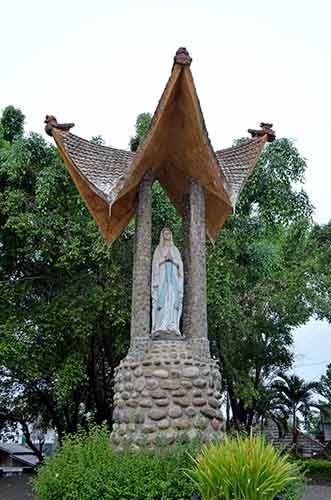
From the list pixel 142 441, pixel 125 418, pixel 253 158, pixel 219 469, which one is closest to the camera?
pixel 219 469

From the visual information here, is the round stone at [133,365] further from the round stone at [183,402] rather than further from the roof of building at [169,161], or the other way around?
the roof of building at [169,161]

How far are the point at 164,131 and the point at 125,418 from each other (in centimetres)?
394

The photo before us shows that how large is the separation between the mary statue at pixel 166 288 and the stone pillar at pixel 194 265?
14 centimetres

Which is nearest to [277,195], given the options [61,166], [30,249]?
[61,166]

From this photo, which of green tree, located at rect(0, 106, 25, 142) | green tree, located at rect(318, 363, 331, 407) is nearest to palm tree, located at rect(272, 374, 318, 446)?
green tree, located at rect(318, 363, 331, 407)

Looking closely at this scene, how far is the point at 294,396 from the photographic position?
26.5 m

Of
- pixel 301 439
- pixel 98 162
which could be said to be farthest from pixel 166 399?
pixel 301 439

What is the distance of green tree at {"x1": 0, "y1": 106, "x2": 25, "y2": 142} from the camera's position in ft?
45.9

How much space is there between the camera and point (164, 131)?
7816 mm

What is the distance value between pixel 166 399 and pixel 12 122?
9.86m

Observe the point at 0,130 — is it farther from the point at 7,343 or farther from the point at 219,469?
the point at 219,469

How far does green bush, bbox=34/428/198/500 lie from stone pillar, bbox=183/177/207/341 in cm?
200

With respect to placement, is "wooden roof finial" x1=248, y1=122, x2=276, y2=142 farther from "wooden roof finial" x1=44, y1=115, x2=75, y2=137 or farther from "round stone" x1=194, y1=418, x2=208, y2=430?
"round stone" x1=194, y1=418, x2=208, y2=430

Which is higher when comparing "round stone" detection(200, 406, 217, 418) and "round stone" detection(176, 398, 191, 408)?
"round stone" detection(176, 398, 191, 408)
